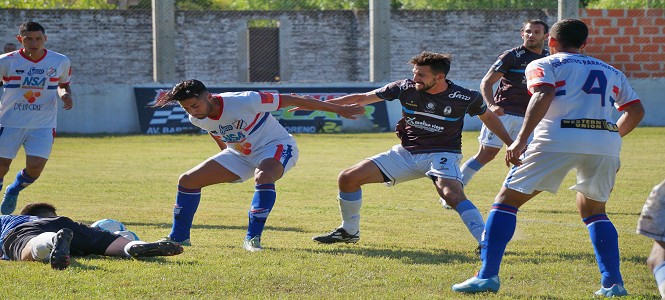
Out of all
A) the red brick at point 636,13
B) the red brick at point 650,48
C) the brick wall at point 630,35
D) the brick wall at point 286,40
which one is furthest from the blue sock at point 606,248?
the brick wall at point 286,40

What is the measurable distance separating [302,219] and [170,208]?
1767 millimetres

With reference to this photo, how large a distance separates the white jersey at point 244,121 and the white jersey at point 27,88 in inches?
108

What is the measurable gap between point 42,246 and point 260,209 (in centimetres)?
183

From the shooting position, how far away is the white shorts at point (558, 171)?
238 inches

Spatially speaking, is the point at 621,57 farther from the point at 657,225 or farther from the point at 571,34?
the point at 657,225

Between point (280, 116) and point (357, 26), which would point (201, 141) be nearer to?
point (280, 116)

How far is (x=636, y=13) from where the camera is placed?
25422 millimetres

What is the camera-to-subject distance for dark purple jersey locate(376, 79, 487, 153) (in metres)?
7.91

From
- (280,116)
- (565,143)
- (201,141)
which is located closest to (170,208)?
(565,143)

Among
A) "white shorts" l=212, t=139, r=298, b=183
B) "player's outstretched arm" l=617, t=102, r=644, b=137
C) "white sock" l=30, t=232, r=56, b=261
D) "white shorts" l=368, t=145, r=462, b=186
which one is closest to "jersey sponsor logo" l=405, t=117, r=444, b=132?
"white shorts" l=368, t=145, r=462, b=186

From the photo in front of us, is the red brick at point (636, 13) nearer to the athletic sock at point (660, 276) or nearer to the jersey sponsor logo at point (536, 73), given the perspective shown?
the jersey sponsor logo at point (536, 73)

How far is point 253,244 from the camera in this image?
25.8 ft

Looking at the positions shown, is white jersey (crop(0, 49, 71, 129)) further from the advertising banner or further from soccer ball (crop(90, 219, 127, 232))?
the advertising banner

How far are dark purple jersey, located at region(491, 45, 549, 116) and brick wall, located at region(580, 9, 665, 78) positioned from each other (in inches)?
598
